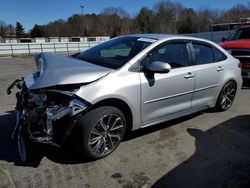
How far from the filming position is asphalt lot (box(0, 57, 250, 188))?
308cm

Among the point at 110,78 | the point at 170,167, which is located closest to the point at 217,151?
the point at 170,167

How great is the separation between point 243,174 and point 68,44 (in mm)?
30657

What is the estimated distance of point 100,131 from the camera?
3486 millimetres

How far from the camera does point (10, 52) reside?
28.0 meters

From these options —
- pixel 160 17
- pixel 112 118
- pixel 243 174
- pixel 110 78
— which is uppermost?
pixel 160 17

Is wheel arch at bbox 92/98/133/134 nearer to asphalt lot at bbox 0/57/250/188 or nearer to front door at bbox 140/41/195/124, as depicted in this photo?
front door at bbox 140/41/195/124

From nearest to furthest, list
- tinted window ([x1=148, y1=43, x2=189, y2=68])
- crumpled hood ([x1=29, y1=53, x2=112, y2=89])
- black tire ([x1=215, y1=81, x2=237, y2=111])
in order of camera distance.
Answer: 1. crumpled hood ([x1=29, y1=53, x2=112, y2=89])
2. tinted window ([x1=148, y1=43, x2=189, y2=68])
3. black tire ([x1=215, y1=81, x2=237, y2=111])

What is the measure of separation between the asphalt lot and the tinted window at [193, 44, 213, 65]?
1.16m

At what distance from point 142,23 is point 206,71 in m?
68.8

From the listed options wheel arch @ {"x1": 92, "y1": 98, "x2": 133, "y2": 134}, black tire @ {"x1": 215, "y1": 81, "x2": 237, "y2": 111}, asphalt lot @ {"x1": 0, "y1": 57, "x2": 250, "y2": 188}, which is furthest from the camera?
black tire @ {"x1": 215, "y1": 81, "x2": 237, "y2": 111}

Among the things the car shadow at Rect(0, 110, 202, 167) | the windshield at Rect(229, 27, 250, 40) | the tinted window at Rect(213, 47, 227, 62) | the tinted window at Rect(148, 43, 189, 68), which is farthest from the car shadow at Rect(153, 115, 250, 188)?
the windshield at Rect(229, 27, 250, 40)

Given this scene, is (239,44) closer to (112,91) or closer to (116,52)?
(116,52)

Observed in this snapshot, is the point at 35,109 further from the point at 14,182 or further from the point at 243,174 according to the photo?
the point at 243,174

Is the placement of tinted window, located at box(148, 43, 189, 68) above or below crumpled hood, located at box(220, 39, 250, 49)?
below
